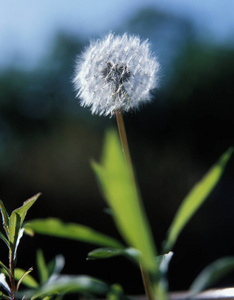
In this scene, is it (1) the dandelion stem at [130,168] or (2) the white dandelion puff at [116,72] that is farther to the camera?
(2) the white dandelion puff at [116,72]

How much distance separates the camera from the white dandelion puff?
752 millimetres

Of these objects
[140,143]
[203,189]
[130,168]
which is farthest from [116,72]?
[140,143]

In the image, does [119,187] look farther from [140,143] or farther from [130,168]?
[140,143]

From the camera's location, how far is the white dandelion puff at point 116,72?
2.47 ft

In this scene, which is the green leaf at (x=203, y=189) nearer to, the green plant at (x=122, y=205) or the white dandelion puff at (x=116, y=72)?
the green plant at (x=122, y=205)

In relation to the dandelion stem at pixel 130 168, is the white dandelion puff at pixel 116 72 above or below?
above

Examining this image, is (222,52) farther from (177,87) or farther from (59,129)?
(59,129)

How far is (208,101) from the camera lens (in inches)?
199

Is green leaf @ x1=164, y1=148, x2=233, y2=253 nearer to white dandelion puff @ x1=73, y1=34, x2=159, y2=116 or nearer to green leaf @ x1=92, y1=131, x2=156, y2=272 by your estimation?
green leaf @ x1=92, y1=131, x2=156, y2=272

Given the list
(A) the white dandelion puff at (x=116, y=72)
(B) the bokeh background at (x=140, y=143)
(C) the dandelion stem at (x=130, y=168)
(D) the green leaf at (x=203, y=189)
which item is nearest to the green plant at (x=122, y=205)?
(D) the green leaf at (x=203, y=189)

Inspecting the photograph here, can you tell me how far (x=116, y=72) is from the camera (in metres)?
0.76

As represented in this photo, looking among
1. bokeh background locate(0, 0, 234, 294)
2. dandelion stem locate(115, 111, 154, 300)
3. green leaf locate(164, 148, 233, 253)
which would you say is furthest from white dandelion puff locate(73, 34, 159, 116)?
bokeh background locate(0, 0, 234, 294)

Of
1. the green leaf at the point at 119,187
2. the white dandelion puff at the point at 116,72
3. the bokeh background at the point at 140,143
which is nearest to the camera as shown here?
the green leaf at the point at 119,187

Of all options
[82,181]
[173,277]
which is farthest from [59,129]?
[173,277]
